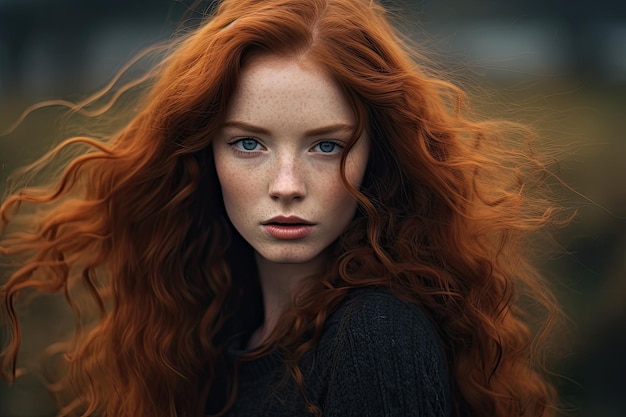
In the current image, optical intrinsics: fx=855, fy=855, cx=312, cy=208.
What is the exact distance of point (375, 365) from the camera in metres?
1.42

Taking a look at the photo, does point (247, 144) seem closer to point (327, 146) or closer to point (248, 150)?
point (248, 150)

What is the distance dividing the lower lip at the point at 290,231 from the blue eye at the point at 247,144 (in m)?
0.15

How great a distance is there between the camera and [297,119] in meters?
1.56

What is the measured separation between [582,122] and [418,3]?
0.66 meters

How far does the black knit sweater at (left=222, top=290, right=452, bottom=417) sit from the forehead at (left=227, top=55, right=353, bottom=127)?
0.34 m

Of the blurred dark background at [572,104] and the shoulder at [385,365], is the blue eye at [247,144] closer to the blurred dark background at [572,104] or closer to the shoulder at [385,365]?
the shoulder at [385,365]

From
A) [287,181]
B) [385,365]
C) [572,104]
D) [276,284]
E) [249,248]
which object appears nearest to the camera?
[385,365]

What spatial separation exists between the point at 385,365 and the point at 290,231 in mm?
328

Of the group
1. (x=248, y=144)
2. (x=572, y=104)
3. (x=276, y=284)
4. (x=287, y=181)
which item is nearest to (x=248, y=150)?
(x=248, y=144)

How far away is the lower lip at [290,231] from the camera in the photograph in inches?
63.0

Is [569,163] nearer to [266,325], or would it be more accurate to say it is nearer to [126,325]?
[266,325]

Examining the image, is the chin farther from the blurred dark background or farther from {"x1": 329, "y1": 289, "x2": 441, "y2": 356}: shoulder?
→ the blurred dark background

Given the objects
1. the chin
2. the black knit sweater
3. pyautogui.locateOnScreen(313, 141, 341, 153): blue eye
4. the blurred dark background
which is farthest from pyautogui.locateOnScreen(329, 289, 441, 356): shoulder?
the blurred dark background

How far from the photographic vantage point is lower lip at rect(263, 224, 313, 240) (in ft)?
5.25
